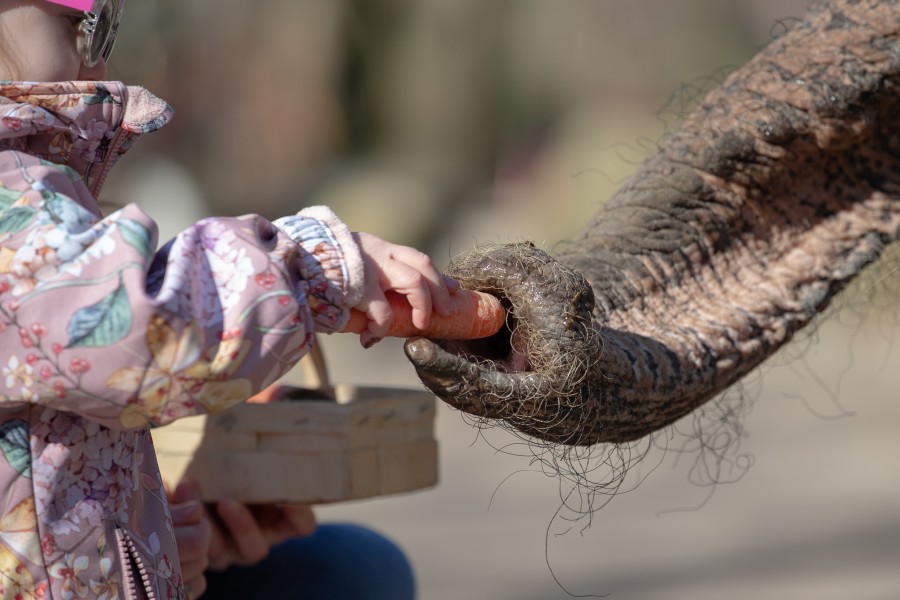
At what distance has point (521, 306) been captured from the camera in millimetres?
1306

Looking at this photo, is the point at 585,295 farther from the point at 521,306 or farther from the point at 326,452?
the point at 326,452

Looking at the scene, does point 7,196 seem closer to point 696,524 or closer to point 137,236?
point 137,236

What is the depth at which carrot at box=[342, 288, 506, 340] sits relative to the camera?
1.20 m

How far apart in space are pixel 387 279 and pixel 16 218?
32cm

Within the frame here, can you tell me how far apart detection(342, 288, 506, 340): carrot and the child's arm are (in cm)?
7

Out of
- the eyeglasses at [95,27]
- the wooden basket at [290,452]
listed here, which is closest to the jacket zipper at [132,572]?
the eyeglasses at [95,27]

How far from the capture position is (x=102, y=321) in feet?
3.41

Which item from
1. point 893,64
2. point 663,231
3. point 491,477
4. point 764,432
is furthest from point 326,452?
point 764,432

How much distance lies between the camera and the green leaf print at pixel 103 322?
1.04 meters

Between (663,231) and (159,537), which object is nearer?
(159,537)

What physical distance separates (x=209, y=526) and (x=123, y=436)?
61cm

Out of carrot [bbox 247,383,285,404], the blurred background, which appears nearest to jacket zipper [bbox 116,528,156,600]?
carrot [bbox 247,383,285,404]

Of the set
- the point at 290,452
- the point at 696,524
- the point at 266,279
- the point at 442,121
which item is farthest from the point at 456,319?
the point at 442,121

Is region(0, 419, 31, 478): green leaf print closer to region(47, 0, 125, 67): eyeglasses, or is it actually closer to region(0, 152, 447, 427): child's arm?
Answer: region(0, 152, 447, 427): child's arm
